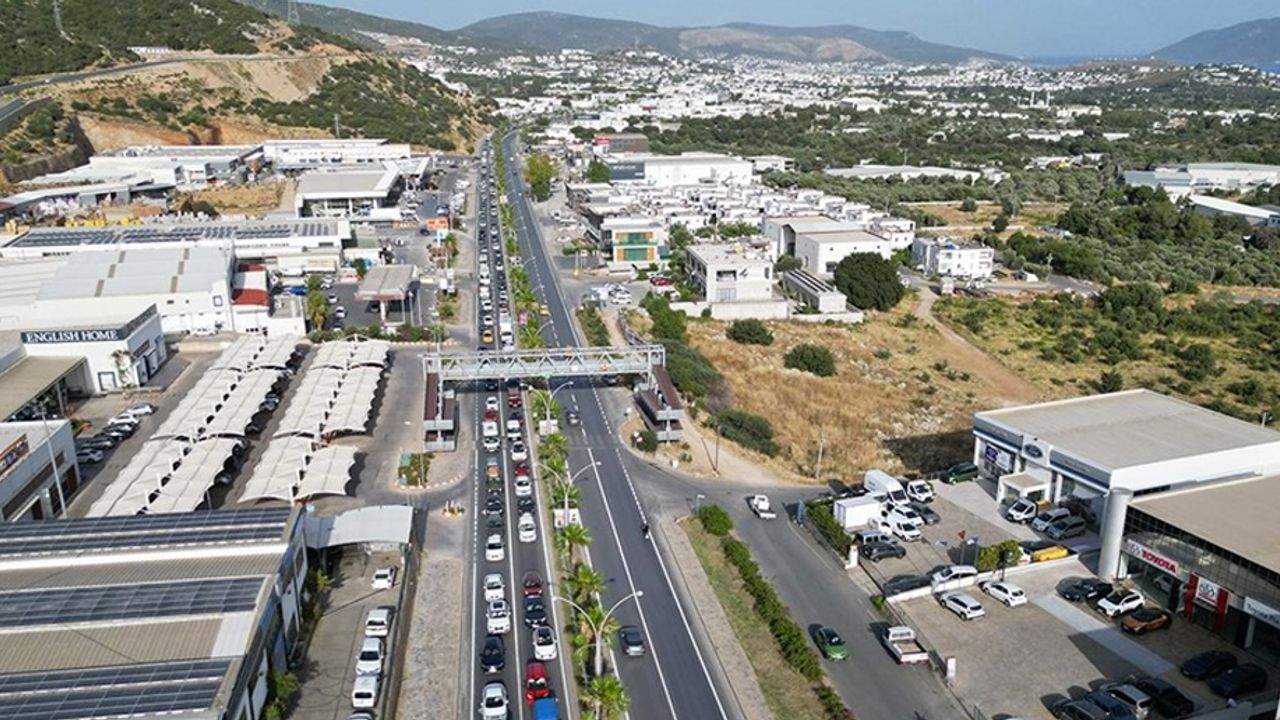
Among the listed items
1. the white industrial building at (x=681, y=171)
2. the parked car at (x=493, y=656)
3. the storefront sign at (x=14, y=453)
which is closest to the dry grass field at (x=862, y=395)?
the parked car at (x=493, y=656)

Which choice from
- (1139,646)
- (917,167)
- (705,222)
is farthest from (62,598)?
(917,167)

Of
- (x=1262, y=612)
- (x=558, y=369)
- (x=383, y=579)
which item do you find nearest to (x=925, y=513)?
(x=1262, y=612)

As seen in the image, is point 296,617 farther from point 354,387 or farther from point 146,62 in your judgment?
point 146,62

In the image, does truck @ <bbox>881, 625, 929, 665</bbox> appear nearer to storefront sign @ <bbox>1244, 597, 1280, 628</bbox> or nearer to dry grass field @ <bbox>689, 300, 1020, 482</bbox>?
storefront sign @ <bbox>1244, 597, 1280, 628</bbox>

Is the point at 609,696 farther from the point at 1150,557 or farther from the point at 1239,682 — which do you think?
the point at 1150,557

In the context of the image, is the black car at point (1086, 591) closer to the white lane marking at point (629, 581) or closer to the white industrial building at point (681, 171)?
the white lane marking at point (629, 581)
